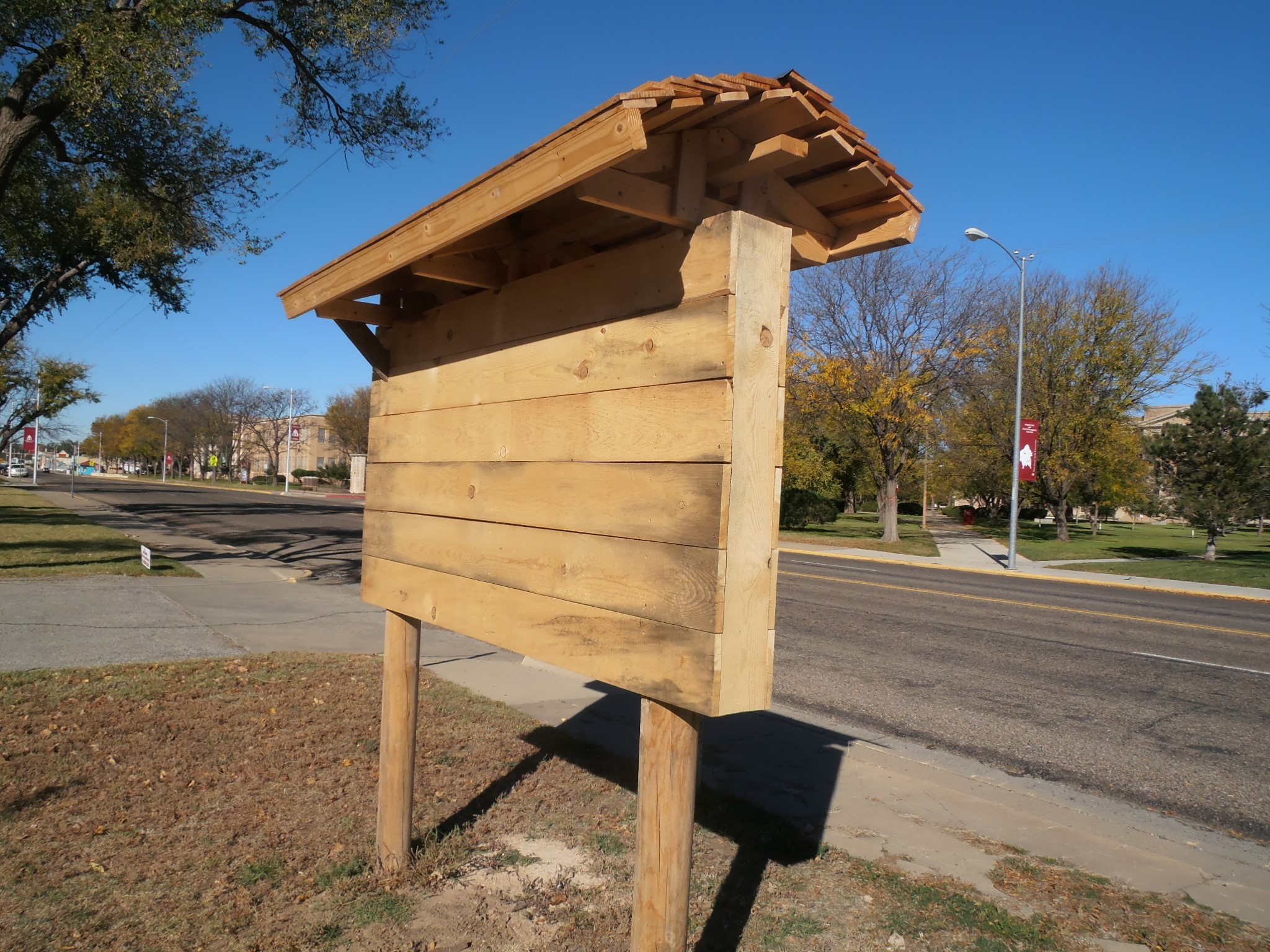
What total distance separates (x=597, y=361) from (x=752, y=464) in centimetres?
58

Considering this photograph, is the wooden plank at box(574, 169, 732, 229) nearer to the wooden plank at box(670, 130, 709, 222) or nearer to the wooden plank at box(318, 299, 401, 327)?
the wooden plank at box(670, 130, 709, 222)

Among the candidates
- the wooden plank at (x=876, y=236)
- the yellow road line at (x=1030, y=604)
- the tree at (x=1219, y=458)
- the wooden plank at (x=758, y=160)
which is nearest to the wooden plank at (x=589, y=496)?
the wooden plank at (x=758, y=160)

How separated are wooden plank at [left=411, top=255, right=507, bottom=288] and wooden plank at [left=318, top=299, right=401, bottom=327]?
0.79 meters

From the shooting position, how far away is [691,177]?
84.4 inches

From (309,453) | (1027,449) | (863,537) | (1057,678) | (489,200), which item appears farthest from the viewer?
(309,453)

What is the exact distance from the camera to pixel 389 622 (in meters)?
3.53

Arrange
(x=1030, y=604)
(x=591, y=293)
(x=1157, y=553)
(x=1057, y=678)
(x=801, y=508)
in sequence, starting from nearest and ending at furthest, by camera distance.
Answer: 1. (x=591, y=293)
2. (x=1057, y=678)
3. (x=1030, y=604)
4. (x=1157, y=553)
5. (x=801, y=508)

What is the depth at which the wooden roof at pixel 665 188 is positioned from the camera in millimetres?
1949

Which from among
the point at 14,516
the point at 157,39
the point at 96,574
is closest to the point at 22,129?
the point at 157,39

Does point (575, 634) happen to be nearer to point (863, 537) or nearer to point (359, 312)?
point (359, 312)

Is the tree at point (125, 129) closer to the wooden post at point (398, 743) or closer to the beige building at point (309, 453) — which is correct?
the wooden post at point (398, 743)

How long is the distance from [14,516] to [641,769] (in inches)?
1016

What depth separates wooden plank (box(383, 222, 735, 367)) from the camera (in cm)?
212

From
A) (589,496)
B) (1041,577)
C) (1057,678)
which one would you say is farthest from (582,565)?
(1041,577)
